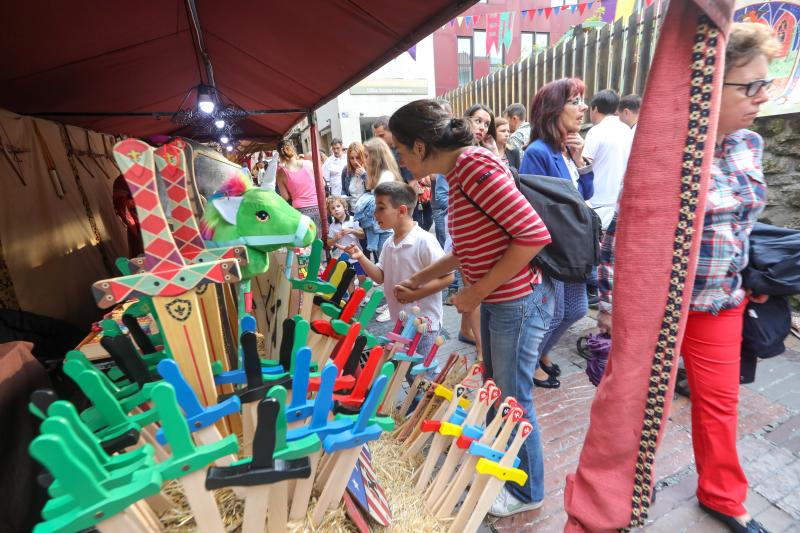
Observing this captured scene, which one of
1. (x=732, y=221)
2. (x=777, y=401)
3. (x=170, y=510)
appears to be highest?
(x=732, y=221)

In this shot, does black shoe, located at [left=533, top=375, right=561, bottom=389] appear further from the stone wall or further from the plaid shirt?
the stone wall

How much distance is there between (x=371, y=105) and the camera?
12648 millimetres

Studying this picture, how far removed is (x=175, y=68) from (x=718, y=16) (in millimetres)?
4030

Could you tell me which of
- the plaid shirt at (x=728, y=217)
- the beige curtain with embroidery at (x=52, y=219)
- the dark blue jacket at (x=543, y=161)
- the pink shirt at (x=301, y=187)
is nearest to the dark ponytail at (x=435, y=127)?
the plaid shirt at (x=728, y=217)

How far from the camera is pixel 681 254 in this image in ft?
2.70

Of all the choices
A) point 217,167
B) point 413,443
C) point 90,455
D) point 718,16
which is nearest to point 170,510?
point 90,455

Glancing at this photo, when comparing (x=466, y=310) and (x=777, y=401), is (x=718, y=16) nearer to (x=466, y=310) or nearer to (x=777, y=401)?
(x=466, y=310)

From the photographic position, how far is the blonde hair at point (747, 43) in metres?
1.09

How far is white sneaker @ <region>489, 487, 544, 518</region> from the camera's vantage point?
5.51 feet

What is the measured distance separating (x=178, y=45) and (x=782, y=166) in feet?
15.7

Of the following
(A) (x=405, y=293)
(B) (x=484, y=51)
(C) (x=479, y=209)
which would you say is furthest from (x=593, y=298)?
(B) (x=484, y=51)

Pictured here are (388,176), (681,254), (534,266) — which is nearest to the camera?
(681,254)

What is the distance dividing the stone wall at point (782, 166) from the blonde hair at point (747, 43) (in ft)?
8.76

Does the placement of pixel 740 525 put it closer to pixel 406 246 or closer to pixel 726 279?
pixel 726 279
